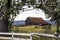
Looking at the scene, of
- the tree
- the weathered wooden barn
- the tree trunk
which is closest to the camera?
the tree

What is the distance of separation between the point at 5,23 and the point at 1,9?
204 centimetres

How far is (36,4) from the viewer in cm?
1775

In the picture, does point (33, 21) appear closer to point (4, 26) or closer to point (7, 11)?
point (4, 26)

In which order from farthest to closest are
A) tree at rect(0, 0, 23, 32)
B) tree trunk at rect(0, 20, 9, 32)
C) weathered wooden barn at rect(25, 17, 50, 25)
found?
weathered wooden barn at rect(25, 17, 50, 25), tree trunk at rect(0, 20, 9, 32), tree at rect(0, 0, 23, 32)

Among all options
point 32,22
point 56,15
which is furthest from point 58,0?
point 32,22

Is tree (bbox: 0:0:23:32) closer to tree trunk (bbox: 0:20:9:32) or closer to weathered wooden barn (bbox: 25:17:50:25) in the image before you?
tree trunk (bbox: 0:20:9:32)

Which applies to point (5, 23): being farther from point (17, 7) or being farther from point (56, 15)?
point (56, 15)

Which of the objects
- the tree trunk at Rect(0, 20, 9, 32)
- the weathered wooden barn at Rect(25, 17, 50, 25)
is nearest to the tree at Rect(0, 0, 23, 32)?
the tree trunk at Rect(0, 20, 9, 32)

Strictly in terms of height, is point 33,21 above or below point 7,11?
below

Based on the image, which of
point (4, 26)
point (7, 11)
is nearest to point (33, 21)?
point (4, 26)

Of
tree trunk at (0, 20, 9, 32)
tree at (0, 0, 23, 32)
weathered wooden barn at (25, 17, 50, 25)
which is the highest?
tree at (0, 0, 23, 32)

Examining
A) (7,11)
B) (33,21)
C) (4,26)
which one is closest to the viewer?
(7,11)

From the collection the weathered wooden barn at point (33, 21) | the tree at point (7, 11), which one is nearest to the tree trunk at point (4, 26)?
the tree at point (7, 11)

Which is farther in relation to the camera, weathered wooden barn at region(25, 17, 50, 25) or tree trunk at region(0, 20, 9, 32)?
weathered wooden barn at region(25, 17, 50, 25)
